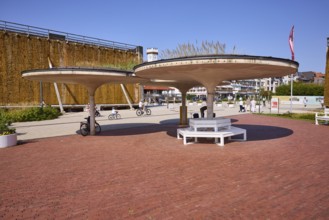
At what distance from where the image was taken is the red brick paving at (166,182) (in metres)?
4.69

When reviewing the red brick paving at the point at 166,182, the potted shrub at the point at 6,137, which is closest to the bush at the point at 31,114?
the potted shrub at the point at 6,137

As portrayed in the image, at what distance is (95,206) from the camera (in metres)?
4.90

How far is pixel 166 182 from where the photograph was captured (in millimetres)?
6195

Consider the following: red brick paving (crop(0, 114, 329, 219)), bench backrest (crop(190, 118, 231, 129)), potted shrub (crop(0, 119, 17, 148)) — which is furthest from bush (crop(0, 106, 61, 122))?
bench backrest (crop(190, 118, 231, 129))

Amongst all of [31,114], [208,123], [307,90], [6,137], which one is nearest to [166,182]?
[208,123]

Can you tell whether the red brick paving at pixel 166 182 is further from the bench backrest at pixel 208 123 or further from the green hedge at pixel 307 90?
the green hedge at pixel 307 90

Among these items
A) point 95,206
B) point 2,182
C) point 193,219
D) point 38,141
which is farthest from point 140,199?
point 38,141

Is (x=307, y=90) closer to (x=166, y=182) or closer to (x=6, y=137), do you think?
(x=166, y=182)

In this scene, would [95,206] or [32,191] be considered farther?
[32,191]

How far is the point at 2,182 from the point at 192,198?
5214 millimetres

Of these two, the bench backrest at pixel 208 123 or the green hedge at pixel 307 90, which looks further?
the green hedge at pixel 307 90

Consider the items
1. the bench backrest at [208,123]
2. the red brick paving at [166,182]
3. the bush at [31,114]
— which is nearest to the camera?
the red brick paving at [166,182]

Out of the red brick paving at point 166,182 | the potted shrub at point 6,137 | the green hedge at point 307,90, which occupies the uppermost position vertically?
the green hedge at point 307,90

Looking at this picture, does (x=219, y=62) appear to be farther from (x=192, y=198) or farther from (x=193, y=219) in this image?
(x=193, y=219)
